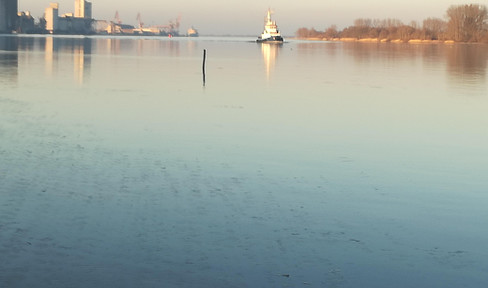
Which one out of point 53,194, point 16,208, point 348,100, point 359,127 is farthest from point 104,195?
point 348,100

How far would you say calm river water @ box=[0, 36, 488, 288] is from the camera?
30.7 feet

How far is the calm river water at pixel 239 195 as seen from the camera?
368 inches

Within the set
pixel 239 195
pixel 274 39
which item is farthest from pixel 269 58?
pixel 274 39

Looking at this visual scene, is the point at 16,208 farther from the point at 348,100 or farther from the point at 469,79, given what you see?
the point at 469,79

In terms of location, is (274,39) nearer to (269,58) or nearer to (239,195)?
(269,58)

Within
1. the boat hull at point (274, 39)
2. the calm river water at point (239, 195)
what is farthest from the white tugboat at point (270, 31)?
the calm river water at point (239, 195)

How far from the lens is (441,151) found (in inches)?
769

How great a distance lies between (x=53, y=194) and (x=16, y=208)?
1.24 m

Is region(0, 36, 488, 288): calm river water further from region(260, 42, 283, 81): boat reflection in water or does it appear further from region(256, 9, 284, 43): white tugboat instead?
region(256, 9, 284, 43): white tugboat

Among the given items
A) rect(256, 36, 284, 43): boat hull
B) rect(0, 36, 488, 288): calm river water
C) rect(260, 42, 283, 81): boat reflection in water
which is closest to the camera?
rect(0, 36, 488, 288): calm river water

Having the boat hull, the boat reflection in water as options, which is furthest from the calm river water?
the boat hull

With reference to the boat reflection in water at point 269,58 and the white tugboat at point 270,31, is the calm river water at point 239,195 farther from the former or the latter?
the white tugboat at point 270,31

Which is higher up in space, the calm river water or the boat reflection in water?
the boat reflection in water

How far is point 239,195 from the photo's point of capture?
13.4 m
